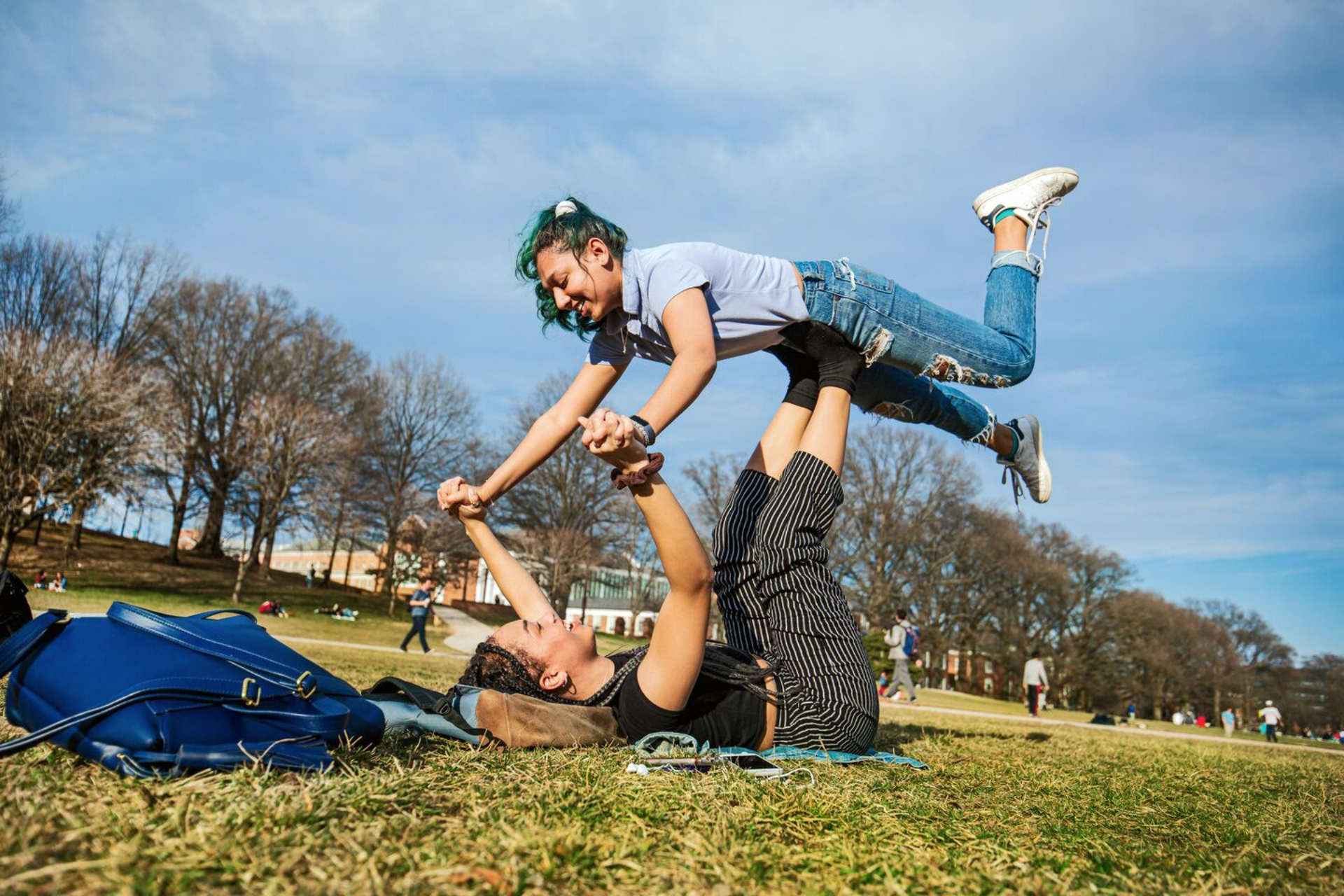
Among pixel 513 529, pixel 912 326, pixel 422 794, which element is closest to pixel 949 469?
pixel 513 529

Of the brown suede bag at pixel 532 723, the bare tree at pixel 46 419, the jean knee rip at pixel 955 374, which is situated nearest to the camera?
the brown suede bag at pixel 532 723

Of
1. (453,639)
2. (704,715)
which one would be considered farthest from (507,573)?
(453,639)

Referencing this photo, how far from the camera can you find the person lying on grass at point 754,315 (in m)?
3.54

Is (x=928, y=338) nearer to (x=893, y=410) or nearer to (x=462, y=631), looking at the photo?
(x=893, y=410)

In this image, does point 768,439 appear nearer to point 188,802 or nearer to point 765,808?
point 765,808

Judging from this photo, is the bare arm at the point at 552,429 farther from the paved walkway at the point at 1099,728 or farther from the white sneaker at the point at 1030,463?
the paved walkway at the point at 1099,728

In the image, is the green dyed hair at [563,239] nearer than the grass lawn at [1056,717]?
Yes

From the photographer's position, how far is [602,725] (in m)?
2.92

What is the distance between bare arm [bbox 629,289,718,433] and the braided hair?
93cm

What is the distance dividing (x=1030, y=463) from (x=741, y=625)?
2.49m

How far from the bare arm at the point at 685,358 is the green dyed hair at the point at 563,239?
20.7 inches

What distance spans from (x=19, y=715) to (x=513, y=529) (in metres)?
36.5

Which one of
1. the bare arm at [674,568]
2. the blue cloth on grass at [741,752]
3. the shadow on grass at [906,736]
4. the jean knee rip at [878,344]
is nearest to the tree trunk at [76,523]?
the shadow on grass at [906,736]

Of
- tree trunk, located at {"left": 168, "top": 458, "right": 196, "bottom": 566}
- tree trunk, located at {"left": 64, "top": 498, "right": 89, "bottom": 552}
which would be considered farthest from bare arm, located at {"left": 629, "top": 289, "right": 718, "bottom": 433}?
tree trunk, located at {"left": 168, "top": 458, "right": 196, "bottom": 566}
